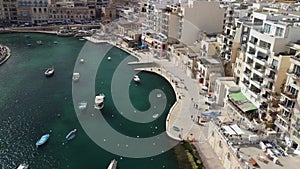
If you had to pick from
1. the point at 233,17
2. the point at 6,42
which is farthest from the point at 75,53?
the point at 233,17

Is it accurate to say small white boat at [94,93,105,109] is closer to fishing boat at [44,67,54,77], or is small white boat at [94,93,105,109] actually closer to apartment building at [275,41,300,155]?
fishing boat at [44,67,54,77]

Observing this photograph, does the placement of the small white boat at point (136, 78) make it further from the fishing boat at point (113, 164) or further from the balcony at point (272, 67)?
the balcony at point (272, 67)

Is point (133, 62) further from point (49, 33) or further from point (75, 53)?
point (49, 33)

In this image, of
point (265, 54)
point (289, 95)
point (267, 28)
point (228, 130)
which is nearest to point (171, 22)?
point (267, 28)

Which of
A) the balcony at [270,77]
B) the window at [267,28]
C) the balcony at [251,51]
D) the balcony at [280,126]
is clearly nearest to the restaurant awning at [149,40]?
the balcony at [251,51]

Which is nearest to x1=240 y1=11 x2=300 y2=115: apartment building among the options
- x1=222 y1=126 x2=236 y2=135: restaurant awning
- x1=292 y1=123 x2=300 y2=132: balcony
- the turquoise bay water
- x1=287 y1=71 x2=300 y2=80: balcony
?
x1=287 y1=71 x2=300 y2=80: balcony

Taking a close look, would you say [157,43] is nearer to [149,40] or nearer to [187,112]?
[149,40]
